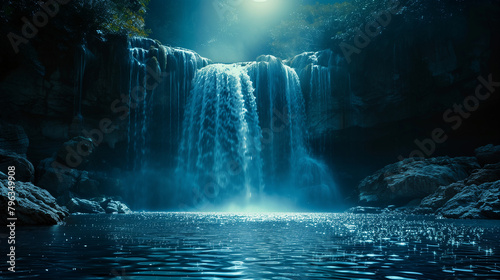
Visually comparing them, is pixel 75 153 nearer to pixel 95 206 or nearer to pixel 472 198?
pixel 95 206

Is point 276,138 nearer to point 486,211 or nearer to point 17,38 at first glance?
point 486,211

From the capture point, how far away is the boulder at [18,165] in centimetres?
2367

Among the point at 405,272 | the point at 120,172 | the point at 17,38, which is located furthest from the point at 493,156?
the point at 17,38

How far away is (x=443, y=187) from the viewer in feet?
84.6

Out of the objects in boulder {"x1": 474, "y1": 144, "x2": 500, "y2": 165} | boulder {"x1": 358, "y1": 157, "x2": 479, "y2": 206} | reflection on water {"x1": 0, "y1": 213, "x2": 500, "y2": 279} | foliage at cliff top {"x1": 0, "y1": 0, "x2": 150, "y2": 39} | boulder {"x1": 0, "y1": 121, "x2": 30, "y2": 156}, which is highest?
foliage at cliff top {"x1": 0, "y1": 0, "x2": 150, "y2": 39}

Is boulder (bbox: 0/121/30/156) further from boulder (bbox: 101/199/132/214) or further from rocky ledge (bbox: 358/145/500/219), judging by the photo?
rocky ledge (bbox: 358/145/500/219)

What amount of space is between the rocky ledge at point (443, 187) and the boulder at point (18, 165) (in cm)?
2457

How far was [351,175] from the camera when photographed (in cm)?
3834

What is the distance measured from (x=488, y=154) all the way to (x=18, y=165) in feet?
107

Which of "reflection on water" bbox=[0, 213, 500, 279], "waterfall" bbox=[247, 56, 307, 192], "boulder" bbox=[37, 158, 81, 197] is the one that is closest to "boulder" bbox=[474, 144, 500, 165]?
"waterfall" bbox=[247, 56, 307, 192]

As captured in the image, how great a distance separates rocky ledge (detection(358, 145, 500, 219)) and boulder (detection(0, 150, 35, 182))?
24572 millimetres

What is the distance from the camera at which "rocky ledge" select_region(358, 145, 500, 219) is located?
2076 centimetres

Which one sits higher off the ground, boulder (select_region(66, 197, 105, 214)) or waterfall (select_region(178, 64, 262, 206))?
waterfall (select_region(178, 64, 262, 206))

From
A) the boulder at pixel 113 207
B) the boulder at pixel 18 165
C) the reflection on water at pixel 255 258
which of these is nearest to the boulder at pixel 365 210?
the boulder at pixel 113 207
